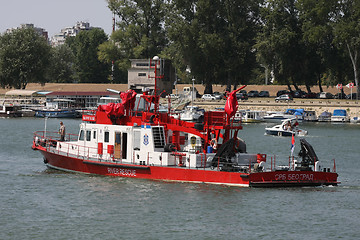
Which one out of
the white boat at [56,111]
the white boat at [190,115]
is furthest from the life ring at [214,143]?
the white boat at [56,111]

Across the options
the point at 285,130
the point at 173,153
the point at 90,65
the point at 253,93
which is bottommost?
the point at 173,153

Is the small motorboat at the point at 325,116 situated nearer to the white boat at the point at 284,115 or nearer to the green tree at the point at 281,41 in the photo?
the white boat at the point at 284,115

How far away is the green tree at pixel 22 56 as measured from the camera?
13000cm

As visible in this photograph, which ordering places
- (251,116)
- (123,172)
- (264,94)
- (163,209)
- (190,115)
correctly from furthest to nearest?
(264,94) → (251,116) → (190,115) → (123,172) → (163,209)

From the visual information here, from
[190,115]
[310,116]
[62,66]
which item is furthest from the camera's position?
[62,66]

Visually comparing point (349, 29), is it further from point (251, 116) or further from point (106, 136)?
point (106, 136)

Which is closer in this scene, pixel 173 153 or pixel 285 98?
pixel 173 153

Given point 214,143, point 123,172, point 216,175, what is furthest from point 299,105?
point 216,175

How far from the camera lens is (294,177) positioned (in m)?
36.0

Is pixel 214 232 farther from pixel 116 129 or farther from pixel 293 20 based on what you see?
pixel 293 20

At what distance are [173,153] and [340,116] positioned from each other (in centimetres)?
7212

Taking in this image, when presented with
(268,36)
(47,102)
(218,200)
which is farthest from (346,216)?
(47,102)

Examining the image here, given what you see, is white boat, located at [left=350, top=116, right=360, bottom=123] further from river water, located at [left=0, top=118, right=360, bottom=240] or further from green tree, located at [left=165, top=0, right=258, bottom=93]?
river water, located at [left=0, top=118, right=360, bottom=240]

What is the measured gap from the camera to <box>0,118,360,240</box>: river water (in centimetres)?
2906
